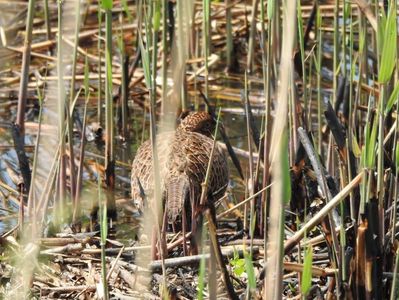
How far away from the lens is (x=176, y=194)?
459 cm

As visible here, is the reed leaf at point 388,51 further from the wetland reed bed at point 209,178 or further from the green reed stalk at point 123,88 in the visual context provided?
the green reed stalk at point 123,88

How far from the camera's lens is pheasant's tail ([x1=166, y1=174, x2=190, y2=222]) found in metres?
4.49

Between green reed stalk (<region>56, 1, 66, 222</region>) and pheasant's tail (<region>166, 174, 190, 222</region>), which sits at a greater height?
green reed stalk (<region>56, 1, 66, 222</region>)

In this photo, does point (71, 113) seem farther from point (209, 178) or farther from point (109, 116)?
point (209, 178)

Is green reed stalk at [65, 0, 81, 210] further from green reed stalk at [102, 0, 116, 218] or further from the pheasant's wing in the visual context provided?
the pheasant's wing

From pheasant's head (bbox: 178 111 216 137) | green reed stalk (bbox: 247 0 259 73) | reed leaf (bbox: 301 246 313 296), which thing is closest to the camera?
reed leaf (bbox: 301 246 313 296)

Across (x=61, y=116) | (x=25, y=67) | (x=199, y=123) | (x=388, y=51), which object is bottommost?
(x=199, y=123)

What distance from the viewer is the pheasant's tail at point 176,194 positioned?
4.49m

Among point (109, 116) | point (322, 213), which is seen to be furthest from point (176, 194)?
point (322, 213)

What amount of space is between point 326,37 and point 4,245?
4.39m

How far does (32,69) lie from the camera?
7.28 meters

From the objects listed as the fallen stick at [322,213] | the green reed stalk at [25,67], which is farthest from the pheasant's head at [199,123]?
the fallen stick at [322,213]

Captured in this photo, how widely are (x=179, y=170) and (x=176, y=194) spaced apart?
24cm

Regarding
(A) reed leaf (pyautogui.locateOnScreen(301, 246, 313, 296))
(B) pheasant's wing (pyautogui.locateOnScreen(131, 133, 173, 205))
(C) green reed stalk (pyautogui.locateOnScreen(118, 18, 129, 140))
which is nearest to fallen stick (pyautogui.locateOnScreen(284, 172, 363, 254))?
(A) reed leaf (pyautogui.locateOnScreen(301, 246, 313, 296))
